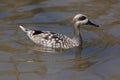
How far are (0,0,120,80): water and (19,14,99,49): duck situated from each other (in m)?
0.18

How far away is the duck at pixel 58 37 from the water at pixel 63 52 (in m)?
0.18

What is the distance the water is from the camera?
8.31 metres

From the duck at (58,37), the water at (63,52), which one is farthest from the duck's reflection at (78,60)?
the duck at (58,37)

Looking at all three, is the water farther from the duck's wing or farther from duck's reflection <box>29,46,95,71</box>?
the duck's wing

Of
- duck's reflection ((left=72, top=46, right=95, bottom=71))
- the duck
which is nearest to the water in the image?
duck's reflection ((left=72, top=46, right=95, bottom=71))

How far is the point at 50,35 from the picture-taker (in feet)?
31.2

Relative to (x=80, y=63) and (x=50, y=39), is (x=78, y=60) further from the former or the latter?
(x=50, y=39)

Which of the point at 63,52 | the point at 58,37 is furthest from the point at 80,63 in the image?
the point at 58,37

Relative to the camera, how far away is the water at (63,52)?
831 cm

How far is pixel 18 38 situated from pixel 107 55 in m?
1.98

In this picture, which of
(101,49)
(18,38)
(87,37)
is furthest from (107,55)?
(18,38)

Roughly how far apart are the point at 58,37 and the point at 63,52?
14.1 inches

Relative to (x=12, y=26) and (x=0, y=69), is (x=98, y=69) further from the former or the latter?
(x=12, y=26)

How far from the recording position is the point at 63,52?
9.32 metres
